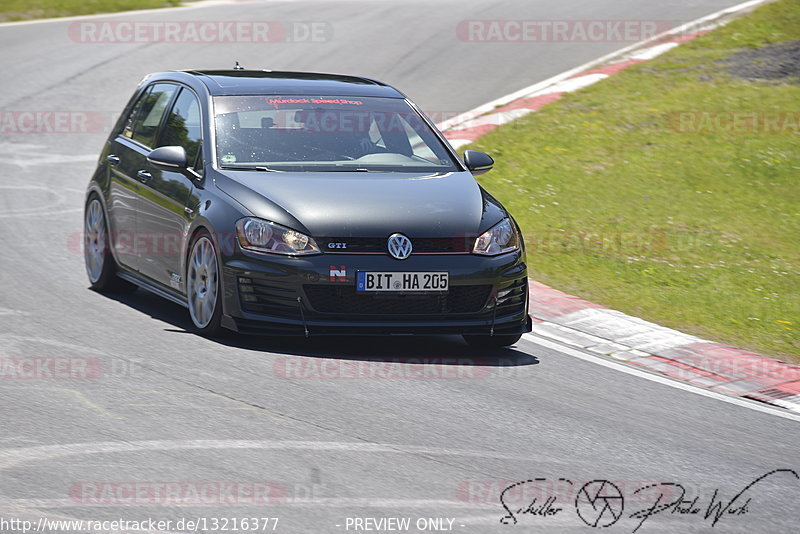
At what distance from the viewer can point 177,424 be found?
6.29m

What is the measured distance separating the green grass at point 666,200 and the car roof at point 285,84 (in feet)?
8.25

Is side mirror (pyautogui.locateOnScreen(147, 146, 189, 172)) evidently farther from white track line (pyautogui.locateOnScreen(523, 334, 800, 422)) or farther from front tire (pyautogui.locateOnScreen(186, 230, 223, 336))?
white track line (pyautogui.locateOnScreen(523, 334, 800, 422))

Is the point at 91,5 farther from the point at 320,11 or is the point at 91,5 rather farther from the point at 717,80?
the point at 717,80

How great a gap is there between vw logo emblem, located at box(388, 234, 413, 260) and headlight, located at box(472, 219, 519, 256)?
463 mm

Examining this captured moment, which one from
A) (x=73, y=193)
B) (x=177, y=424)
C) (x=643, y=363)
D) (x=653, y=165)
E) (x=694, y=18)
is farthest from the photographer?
(x=694, y=18)

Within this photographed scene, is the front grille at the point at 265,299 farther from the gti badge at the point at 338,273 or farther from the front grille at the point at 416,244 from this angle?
the front grille at the point at 416,244

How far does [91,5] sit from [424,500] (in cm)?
2630

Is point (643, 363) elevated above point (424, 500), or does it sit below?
below

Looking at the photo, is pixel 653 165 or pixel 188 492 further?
pixel 653 165

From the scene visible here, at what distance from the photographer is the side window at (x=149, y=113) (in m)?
9.60

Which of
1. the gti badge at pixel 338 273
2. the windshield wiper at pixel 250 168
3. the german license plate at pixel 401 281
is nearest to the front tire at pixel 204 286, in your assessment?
the windshield wiper at pixel 250 168

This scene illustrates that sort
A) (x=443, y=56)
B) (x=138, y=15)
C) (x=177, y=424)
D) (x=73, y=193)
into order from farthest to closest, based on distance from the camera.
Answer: (x=138, y=15) → (x=443, y=56) → (x=73, y=193) → (x=177, y=424)

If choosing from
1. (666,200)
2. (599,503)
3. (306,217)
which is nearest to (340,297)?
(306,217)

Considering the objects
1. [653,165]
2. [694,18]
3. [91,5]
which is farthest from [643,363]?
[91,5]
